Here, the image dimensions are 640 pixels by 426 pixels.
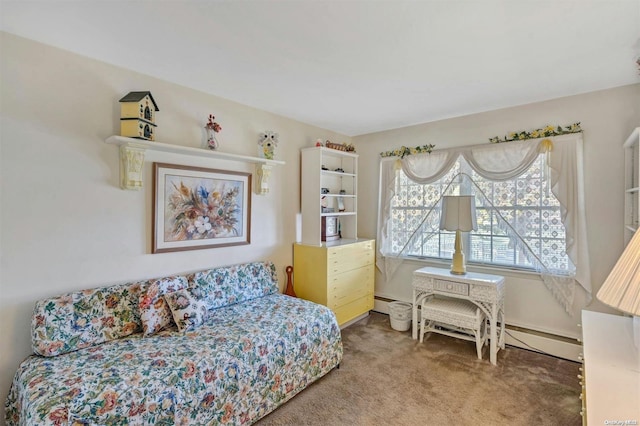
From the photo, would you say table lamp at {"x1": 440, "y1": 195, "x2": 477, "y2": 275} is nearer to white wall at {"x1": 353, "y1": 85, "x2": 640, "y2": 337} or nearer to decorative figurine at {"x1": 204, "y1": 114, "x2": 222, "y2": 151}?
white wall at {"x1": 353, "y1": 85, "x2": 640, "y2": 337}

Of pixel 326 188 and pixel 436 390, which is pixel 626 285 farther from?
pixel 326 188

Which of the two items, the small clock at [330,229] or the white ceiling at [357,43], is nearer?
the white ceiling at [357,43]

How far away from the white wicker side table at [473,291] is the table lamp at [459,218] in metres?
0.13

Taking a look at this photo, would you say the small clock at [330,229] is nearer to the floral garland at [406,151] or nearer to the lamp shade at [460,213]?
the floral garland at [406,151]

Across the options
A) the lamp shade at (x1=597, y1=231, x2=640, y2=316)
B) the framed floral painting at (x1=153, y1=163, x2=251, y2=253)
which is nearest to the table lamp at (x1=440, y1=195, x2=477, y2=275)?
the lamp shade at (x1=597, y1=231, x2=640, y2=316)

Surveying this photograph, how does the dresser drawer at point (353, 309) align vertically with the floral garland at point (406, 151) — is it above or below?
below

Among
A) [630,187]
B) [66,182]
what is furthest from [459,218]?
[66,182]

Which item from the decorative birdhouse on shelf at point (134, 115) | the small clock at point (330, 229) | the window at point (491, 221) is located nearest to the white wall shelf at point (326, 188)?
the small clock at point (330, 229)

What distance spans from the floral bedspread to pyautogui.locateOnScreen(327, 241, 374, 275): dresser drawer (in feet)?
2.60

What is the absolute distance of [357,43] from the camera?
1907 millimetres

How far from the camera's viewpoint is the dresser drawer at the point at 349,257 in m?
3.29

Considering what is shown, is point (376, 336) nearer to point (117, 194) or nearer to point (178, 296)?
point (178, 296)

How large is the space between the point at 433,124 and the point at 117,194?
3.30 meters

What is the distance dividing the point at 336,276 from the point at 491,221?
1.77 metres
